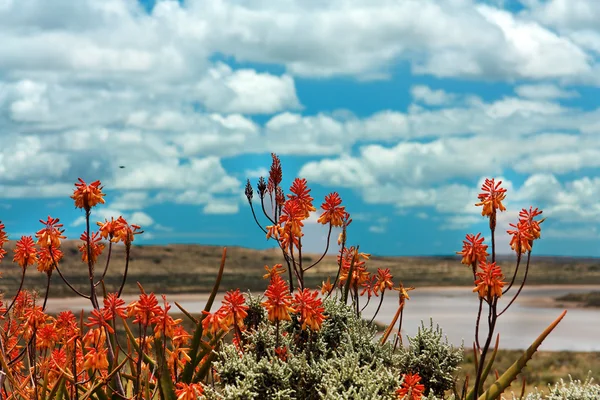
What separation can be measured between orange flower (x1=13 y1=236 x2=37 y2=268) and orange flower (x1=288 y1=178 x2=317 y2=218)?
90.9 inches

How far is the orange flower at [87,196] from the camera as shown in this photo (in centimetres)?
535

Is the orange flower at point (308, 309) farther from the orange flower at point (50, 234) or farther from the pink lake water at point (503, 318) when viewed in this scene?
the pink lake water at point (503, 318)

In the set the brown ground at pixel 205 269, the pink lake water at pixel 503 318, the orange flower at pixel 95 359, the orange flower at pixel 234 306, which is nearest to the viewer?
the orange flower at pixel 95 359

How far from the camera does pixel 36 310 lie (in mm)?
6344

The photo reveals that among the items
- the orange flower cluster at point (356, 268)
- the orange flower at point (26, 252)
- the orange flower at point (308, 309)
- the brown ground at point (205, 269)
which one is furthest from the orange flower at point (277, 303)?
the brown ground at point (205, 269)

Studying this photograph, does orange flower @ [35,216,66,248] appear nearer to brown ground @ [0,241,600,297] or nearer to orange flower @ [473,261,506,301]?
orange flower @ [473,261,506,301]

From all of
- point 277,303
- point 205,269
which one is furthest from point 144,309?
point 205,269

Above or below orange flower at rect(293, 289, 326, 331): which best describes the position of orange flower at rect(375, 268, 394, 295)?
above

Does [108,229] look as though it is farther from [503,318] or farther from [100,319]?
[503,318]

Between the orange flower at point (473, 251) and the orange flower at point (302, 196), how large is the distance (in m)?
1.30

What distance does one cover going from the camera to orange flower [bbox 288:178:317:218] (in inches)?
230

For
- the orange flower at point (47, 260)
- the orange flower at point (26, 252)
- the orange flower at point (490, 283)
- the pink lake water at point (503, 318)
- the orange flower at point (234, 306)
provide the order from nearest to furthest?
the orange flower at point (490, 283), the orange flower at point (234, 306), the orange flower at point (47, 260), the orange flower at point (26, 252), the pink lake water at point (503, 318)

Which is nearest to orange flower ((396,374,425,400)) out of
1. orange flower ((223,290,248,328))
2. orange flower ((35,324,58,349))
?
orange flower ((223,290,248,328))

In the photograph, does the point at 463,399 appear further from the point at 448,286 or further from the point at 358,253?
the point at 448,286
